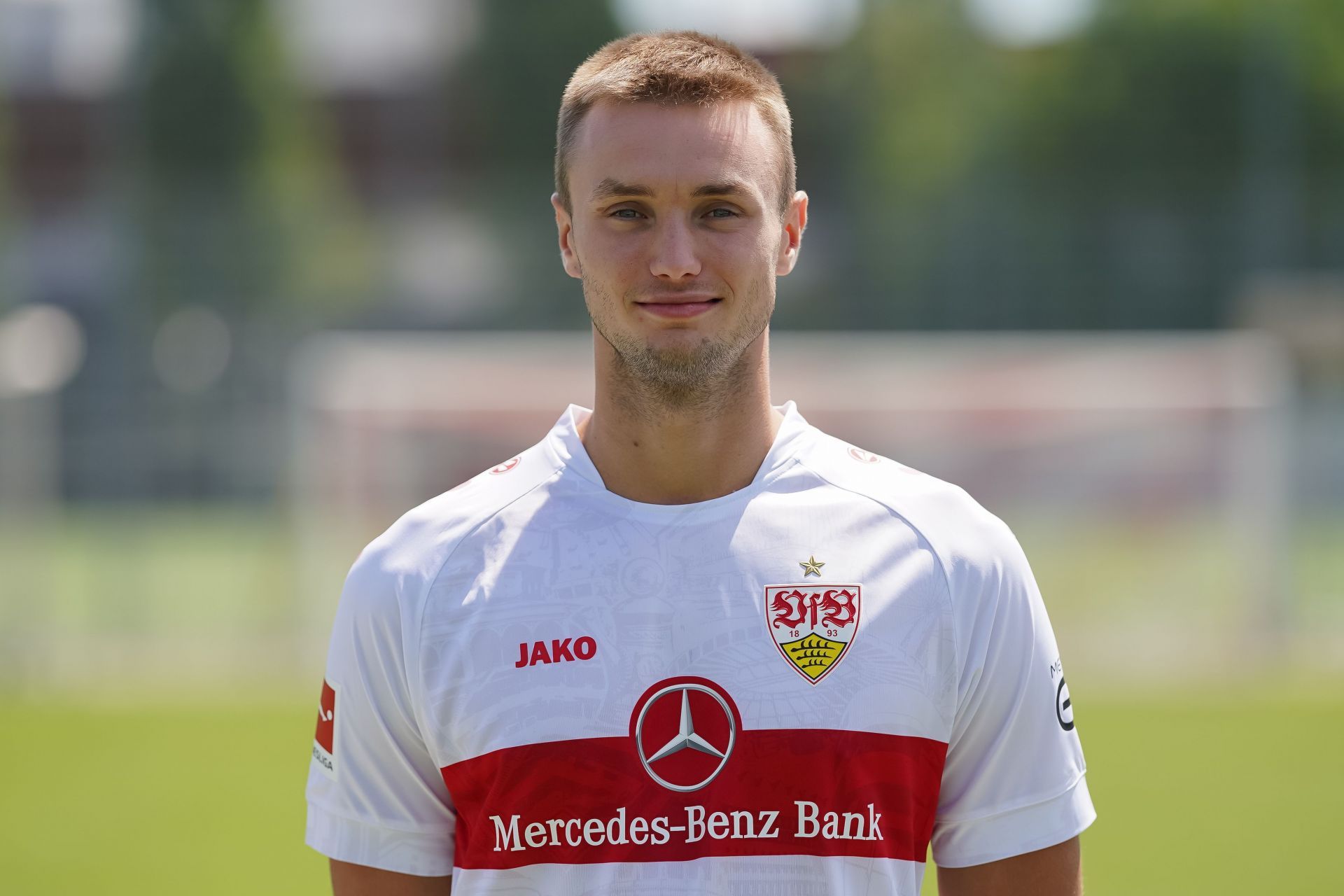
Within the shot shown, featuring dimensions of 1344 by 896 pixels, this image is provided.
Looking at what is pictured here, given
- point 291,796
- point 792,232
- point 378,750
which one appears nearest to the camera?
point 378,750

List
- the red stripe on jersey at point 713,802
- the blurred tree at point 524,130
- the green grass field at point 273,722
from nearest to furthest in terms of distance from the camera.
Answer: the red stripe on jersey at point 713,802 → the green grass field at point 273,722 → the blurred tree at point 524,130

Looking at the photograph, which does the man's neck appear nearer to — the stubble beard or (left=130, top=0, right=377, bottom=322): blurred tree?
the stubble beard

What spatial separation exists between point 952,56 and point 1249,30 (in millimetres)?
5748

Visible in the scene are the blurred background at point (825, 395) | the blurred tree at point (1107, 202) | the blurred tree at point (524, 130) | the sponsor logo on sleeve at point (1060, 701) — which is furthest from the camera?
the blurred tree at point (524, 130)

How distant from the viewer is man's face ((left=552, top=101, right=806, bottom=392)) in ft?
5.90

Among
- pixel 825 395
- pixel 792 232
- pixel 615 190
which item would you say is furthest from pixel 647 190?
pixel 825 395

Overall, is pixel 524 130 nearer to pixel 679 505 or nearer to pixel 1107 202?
pixel 1107 202

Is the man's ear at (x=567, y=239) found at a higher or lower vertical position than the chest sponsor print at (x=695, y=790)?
higher

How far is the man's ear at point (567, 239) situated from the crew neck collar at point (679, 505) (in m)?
0.21

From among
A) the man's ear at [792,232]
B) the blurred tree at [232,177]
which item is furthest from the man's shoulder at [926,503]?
the blurred tree at [232,177]

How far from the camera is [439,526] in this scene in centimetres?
190

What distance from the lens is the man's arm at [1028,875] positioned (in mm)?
1837

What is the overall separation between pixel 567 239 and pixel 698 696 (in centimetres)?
65

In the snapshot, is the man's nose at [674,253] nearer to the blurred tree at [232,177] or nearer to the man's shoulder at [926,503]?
the man's shoulder at [926,503]
